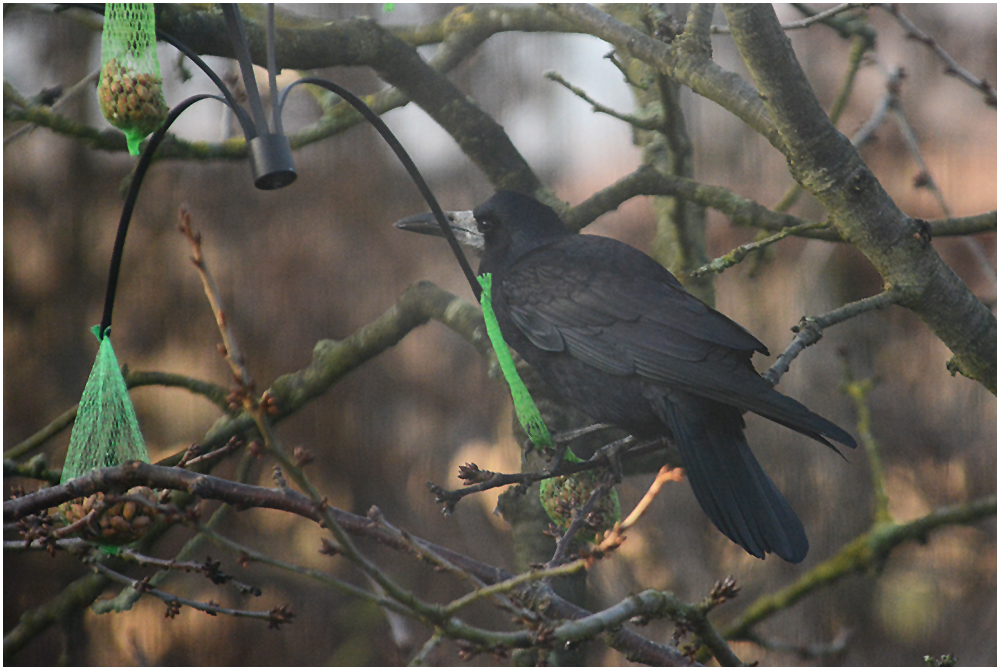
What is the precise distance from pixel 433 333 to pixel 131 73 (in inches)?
→ 52.2

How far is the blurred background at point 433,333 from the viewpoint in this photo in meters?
2.10

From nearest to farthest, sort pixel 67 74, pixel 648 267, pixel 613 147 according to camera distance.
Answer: pixel 648 267 → pixel 613 147 → pixel 67 74

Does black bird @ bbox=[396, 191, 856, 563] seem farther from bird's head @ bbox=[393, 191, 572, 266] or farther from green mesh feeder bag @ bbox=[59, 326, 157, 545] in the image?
green mesh feeder bag @ bbox=[59, 326, 157, 545]

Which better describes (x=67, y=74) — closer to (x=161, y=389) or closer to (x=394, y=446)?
(x=161, y=389)

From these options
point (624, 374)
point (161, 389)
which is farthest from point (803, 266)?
point (161, 389)

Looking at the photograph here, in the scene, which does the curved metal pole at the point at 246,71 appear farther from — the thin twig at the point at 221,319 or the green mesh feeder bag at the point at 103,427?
the thin twig at the point at 221,319

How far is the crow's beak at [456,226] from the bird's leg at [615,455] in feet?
1.53

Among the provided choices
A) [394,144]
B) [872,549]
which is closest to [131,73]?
[394,144]

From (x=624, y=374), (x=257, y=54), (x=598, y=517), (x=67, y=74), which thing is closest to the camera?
(x=598, y=517)

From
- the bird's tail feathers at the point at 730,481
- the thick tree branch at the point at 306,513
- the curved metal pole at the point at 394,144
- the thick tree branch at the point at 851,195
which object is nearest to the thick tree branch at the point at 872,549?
the thick tree branch at the point at 851,195

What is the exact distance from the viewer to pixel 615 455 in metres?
1.35

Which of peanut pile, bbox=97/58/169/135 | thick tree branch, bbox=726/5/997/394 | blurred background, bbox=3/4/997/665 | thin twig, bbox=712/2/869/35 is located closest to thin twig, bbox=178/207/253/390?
peanut pile, bbox=97/58/169/135

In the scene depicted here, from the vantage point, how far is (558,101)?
7.25 ft

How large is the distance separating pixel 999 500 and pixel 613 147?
119 cm
